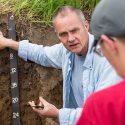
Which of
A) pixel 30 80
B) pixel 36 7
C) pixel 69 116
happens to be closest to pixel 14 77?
pixel 30 80

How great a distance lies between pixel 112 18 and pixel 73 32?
1456mm

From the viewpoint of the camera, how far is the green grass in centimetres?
301

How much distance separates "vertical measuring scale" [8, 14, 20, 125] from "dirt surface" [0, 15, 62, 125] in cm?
3

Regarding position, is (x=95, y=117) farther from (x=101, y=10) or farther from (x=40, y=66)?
(x=40, y=66)

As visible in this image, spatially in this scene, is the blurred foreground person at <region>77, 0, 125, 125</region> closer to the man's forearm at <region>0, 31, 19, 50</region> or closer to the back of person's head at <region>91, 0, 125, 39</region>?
→ the back of person's head at <region>91, 0, 125, 39</region>

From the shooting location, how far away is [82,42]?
2422 mm

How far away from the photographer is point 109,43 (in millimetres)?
1002

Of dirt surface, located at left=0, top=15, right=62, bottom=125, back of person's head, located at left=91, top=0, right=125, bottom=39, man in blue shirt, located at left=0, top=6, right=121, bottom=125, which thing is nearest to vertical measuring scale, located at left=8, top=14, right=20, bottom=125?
dirt surface, located at left=0, top=15, right=62, bottom=125

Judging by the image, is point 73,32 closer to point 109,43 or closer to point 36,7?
point 36,7

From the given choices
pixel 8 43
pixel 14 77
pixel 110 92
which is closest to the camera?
pixel 110 92

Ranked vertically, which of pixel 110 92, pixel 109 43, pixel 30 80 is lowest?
pixel 30 80

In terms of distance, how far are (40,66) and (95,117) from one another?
6.47 ft

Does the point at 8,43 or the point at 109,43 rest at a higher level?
the point at 109,43

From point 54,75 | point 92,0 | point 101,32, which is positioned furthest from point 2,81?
point 101,32
